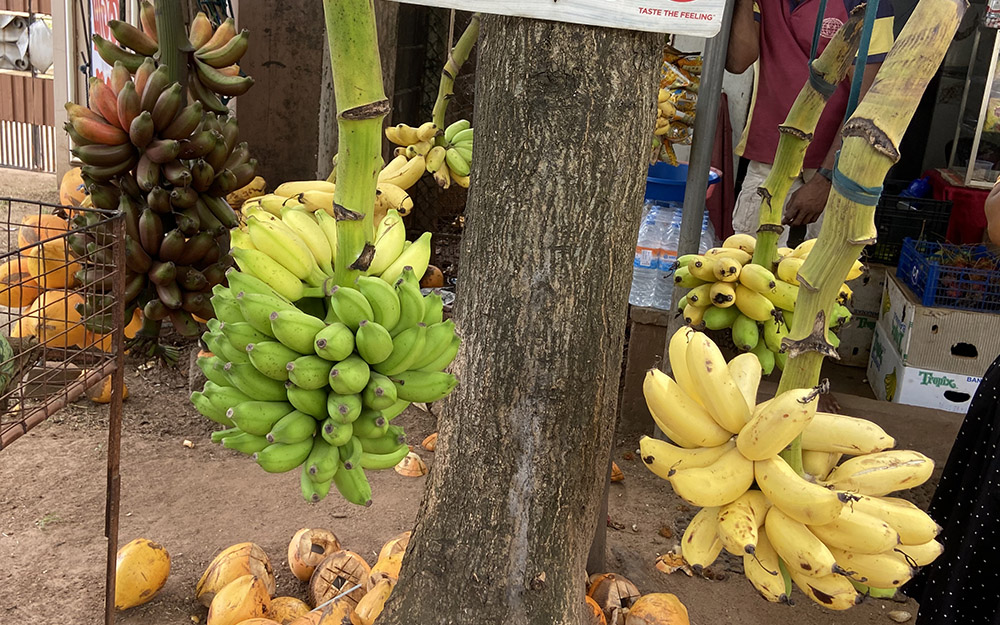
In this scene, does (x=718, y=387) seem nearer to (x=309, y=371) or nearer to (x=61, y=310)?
(x=309, y=371)

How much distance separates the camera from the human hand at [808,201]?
10.8ft

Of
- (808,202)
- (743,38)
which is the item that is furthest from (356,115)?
(743,38)

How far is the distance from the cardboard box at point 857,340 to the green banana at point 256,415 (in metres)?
4.59

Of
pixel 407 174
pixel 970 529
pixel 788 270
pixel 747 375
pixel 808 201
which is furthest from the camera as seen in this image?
pixel 407 174

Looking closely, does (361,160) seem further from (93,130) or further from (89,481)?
(89,481)

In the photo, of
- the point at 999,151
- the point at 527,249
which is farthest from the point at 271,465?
the point at 999,151

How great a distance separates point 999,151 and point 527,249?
4.85 meters

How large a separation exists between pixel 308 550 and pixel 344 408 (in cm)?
167

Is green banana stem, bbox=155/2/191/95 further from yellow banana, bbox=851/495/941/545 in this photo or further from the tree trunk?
yellow banana, bbox=851/495/941/545

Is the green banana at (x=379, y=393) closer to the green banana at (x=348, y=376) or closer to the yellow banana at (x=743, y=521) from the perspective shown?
the green banana at (x=348, y=376)

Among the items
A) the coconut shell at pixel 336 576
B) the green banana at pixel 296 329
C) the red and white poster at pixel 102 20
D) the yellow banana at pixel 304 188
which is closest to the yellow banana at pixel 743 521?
the green banana at pixel 296 329

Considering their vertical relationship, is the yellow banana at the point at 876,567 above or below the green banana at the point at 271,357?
below

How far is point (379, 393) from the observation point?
4.36 feet

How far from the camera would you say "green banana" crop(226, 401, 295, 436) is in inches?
52.4
